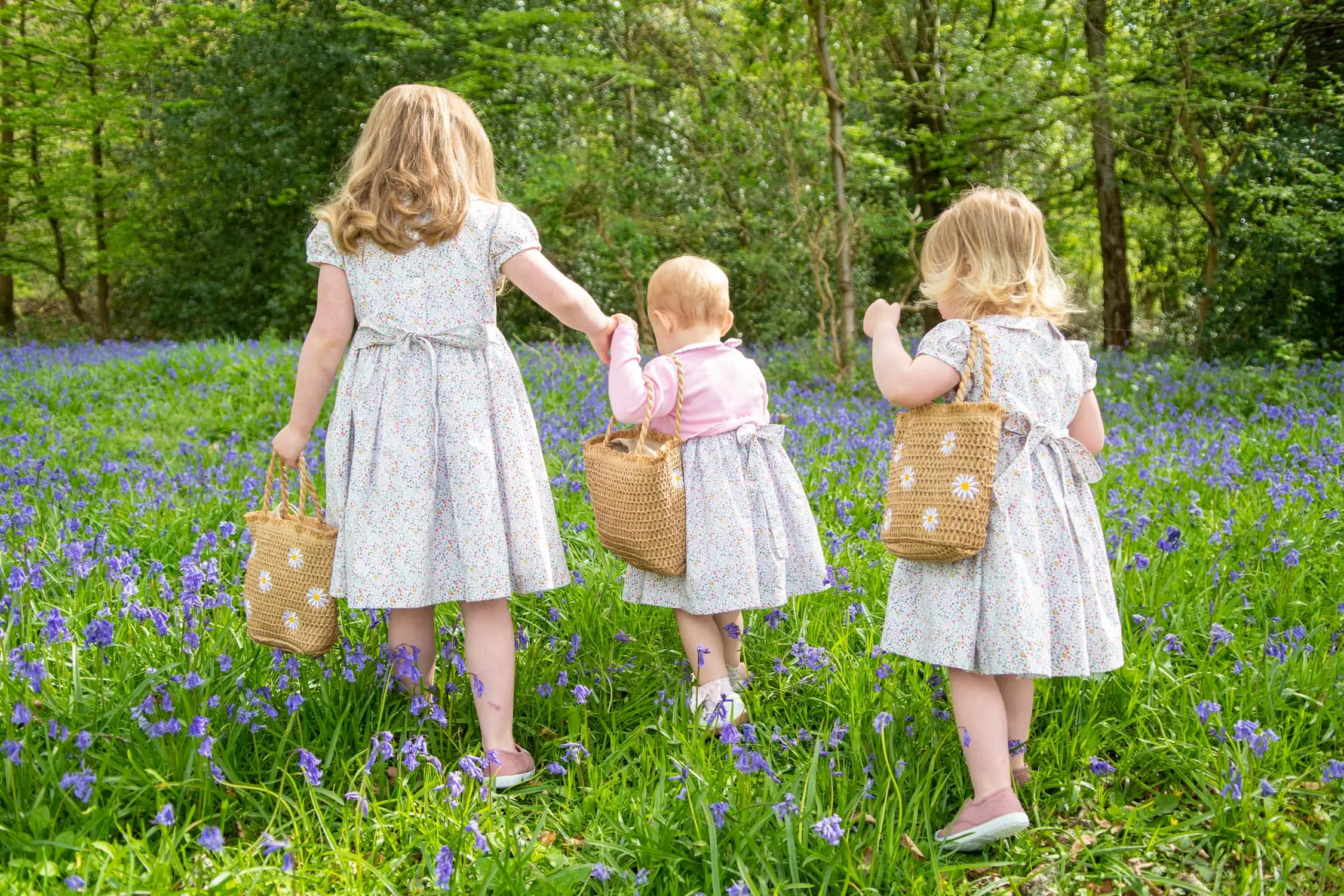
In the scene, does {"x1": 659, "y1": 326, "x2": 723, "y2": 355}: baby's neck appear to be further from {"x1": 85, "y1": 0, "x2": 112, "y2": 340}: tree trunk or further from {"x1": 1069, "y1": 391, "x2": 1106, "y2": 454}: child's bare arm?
{"x1": 85, "y1": 0, "x2": 112, "y2": 340}: tree trunk

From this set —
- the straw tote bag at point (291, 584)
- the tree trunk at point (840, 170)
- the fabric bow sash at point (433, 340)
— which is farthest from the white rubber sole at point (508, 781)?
the tree trunk at point (840, 170)

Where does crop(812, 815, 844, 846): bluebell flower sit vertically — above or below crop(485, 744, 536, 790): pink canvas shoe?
above

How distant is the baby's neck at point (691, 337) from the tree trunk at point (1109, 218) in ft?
30.0

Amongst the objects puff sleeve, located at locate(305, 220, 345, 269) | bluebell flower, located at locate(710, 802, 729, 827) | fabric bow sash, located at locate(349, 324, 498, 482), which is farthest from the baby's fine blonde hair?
bluebell flower, located at locate(710, 802, 729, 827)

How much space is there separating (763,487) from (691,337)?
478mm

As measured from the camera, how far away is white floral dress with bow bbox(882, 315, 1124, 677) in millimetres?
2293

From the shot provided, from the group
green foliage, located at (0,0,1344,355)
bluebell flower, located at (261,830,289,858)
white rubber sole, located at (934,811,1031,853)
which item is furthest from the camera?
green foliage, located at (0,0,1344,355)

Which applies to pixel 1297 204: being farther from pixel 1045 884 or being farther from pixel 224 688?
pixel 224 688

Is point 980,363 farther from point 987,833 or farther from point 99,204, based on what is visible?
point 99,204

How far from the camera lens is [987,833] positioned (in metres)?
2.20

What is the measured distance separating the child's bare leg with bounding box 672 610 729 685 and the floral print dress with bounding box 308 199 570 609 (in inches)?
17.7

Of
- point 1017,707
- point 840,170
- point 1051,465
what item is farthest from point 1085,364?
point 840,170

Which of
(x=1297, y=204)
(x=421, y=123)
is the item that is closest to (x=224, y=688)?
(x=421, y=123)

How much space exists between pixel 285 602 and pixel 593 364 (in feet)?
18.8
